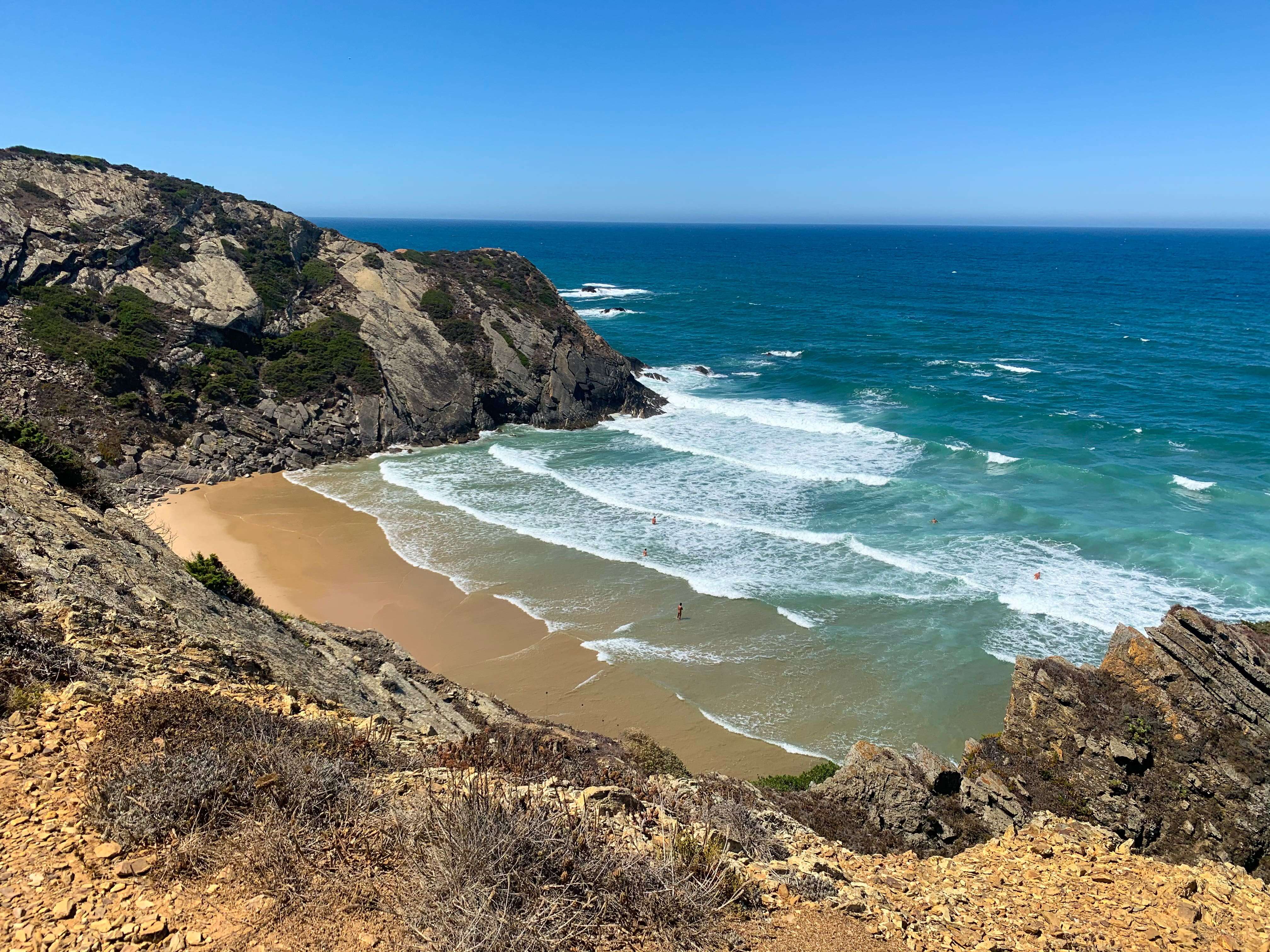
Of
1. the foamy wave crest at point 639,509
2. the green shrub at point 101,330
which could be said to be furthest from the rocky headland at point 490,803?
the green shrub at point 101,330

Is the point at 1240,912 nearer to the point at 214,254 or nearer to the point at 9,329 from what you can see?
the point at 9,329

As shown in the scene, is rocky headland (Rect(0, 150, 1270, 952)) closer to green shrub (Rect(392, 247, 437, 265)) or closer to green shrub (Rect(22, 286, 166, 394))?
green shrub (Rect(22, 286, 166, 394))

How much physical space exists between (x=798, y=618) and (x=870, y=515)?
9.91 meters

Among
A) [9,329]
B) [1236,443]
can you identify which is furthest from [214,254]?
[1236,443]

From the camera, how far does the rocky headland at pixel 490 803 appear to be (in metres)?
5.75

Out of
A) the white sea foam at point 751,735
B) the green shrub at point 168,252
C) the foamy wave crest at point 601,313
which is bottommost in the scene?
the white sea foam at point 751,735

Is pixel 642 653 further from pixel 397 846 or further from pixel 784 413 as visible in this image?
pixel 784 413

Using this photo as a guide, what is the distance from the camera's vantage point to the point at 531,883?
5.80 m

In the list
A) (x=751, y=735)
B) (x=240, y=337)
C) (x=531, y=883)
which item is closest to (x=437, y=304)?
(x=240, y=337)

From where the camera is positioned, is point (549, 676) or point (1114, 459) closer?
point (549, 676)

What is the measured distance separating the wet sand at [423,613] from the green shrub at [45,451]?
10.3ft

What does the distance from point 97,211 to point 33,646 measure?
46155mm

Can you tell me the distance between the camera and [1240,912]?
350 inches

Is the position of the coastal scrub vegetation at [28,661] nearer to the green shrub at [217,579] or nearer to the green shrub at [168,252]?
the green shrub at [217,579]
